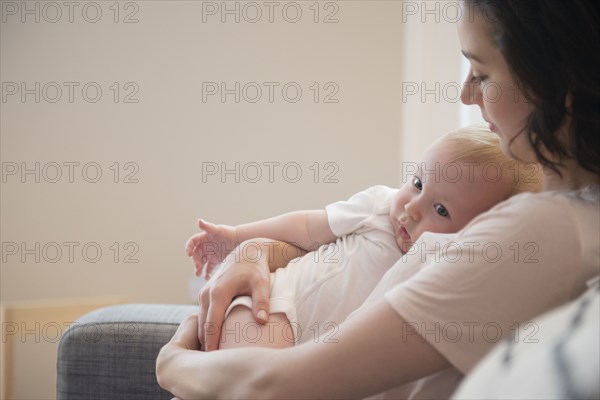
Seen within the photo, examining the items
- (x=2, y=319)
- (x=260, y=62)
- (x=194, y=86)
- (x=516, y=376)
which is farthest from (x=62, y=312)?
(x=516, y=376)

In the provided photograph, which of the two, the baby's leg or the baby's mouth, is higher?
the baby's mouth

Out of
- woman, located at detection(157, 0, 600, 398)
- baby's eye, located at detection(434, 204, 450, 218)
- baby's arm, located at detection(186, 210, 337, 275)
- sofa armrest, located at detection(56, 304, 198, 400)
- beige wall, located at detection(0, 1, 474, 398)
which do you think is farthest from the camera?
beige wall, located at detection(0, 1, 474, 398)

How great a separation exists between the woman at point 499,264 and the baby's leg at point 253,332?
16 cm

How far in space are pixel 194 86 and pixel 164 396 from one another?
1.77 meters

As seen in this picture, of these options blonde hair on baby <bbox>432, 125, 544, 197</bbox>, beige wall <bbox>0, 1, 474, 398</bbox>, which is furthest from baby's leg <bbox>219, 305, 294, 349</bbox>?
beige wall <bbox>0, 1, 474, 398</bbox>

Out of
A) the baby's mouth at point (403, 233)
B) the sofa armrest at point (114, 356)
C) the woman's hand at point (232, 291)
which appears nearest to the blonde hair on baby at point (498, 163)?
the baby's mouth at point (403, 233)

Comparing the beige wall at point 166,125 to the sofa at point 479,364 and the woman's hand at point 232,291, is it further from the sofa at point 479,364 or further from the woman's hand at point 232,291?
the woman's hand at point 232,291

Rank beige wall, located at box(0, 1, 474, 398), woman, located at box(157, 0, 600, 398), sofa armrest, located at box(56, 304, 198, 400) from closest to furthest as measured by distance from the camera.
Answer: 1. woman, located at box(157, 0, 600, 398)
2. sofa armrest, located at box(56, 304, 198, 400)
3. beige wall, located at box(0, 1, 474, 398)

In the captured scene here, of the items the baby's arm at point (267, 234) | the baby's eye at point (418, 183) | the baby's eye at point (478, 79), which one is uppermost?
the baby's eye at point (478, 79)

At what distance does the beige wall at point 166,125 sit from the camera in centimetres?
301

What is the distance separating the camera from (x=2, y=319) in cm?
253

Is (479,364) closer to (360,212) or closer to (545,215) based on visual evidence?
(545,215)

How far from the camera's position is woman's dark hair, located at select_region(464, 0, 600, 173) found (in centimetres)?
83

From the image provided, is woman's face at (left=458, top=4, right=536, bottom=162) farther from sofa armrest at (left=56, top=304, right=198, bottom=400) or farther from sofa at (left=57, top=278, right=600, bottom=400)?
sofa armrest at (left=56, top=304, right=198, bottom=400)
